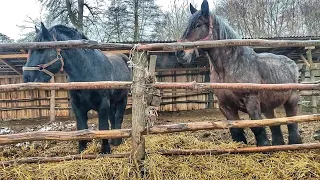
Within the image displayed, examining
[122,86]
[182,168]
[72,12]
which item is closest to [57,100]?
[72,12]

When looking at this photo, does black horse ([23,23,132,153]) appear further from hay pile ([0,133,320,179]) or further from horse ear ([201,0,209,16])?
horse ear ([201,0,209,16])

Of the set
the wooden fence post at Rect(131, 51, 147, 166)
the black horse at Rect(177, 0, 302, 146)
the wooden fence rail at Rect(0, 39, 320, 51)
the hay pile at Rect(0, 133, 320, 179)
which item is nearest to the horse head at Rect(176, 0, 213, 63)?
the black horse at Rect(177, 0, 302, 146)

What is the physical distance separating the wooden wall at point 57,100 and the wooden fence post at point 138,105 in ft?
→ 26.4

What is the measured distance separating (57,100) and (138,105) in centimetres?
904

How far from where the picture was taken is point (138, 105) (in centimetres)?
277

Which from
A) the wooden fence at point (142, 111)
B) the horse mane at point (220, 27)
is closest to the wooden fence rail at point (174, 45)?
the wooden fence at point (142, 111)

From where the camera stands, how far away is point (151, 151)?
296 cm

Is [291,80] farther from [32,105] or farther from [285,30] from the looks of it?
[285,30]

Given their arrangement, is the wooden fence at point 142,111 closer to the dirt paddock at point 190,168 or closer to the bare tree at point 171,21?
the dirt paddock at point 190,168

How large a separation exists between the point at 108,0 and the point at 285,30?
10307mm

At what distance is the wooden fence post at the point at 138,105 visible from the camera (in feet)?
9.06

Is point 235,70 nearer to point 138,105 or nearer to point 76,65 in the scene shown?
point 138,105

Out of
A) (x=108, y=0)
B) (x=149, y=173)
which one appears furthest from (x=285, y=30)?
(x=149, y=173)

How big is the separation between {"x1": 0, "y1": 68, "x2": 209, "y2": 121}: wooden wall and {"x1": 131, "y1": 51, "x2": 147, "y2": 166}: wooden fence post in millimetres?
8035
